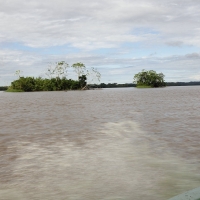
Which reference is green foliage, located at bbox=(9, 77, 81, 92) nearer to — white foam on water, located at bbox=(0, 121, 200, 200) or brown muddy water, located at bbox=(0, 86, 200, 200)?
brown muddy water, located at bbox=(0, 86, 200, 200)

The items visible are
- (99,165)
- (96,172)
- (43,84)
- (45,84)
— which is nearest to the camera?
(96,172)

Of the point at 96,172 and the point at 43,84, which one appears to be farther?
the point at 43,84

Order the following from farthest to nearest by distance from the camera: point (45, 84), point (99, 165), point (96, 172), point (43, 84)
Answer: point (43, 84) → point (45, 84) → point (99, 165) → point (96, 172)

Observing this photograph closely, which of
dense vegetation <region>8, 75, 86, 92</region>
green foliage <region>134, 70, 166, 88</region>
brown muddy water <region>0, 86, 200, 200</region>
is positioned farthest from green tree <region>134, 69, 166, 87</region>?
brown muddy water <region>0, 86, 200, 200</region>

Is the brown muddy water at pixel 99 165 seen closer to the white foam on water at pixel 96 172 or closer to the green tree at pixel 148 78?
the white foam on water at pixel 96 172

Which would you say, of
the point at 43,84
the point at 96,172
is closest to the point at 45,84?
the point at 43,84

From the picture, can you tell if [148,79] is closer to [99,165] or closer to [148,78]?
[148,78]

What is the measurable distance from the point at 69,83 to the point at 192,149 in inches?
4135

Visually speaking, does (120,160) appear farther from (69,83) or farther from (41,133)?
(69,83)

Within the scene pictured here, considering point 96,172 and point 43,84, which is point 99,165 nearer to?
point 96,172

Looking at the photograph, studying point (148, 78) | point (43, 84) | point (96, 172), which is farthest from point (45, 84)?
point (96, 172)

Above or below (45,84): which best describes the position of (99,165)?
below

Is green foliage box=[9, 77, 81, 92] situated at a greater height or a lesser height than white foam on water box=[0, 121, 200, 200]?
greater

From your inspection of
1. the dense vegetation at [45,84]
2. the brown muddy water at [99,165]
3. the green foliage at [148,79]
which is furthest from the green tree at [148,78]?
the brown muddy water at [99,165]
